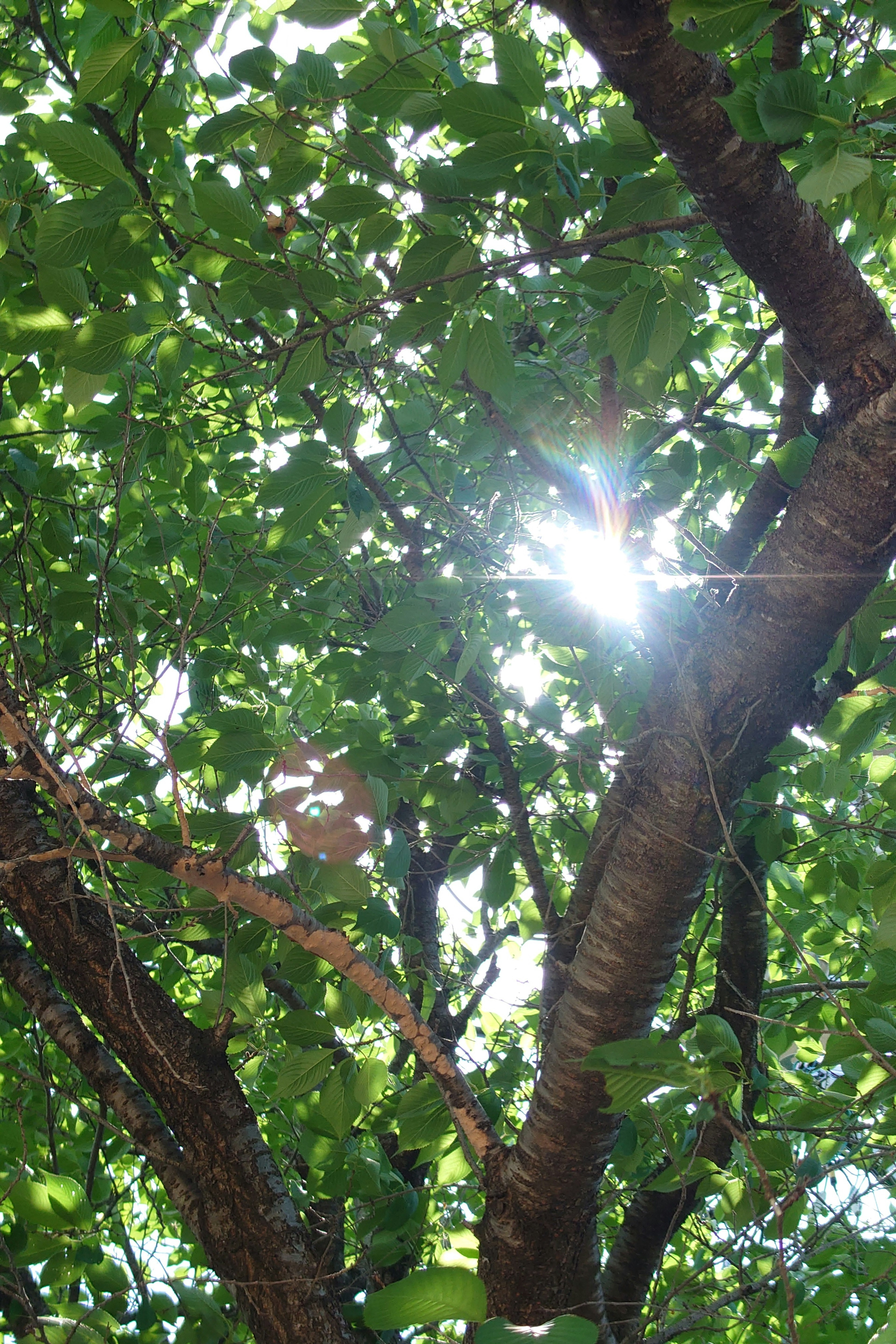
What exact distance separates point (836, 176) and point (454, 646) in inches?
80.2

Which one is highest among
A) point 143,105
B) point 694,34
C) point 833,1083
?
point 143,105

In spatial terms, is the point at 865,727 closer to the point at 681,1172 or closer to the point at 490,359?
the point at 681,1172

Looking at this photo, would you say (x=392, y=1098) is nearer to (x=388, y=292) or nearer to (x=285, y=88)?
(x=388, y=292)

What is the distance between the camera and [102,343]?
172 cm

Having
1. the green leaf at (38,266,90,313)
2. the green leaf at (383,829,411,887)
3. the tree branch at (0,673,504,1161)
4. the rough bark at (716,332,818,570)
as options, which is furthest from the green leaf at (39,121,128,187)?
the rough bark at (716,332,818,570)

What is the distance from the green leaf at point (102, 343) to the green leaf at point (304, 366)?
0.29m

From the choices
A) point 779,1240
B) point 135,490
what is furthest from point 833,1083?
point 135,490

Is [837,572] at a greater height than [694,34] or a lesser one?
lesser

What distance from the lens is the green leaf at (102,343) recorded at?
1.69 meters

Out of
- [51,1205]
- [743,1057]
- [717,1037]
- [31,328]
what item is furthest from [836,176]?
[51,1205]

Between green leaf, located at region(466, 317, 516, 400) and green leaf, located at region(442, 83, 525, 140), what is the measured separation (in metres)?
0.34

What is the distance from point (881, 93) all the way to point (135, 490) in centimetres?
244

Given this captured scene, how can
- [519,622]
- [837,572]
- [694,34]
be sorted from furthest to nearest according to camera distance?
[519,622] → [837,572] → [694,34]

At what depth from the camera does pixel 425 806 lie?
8.16 ft
